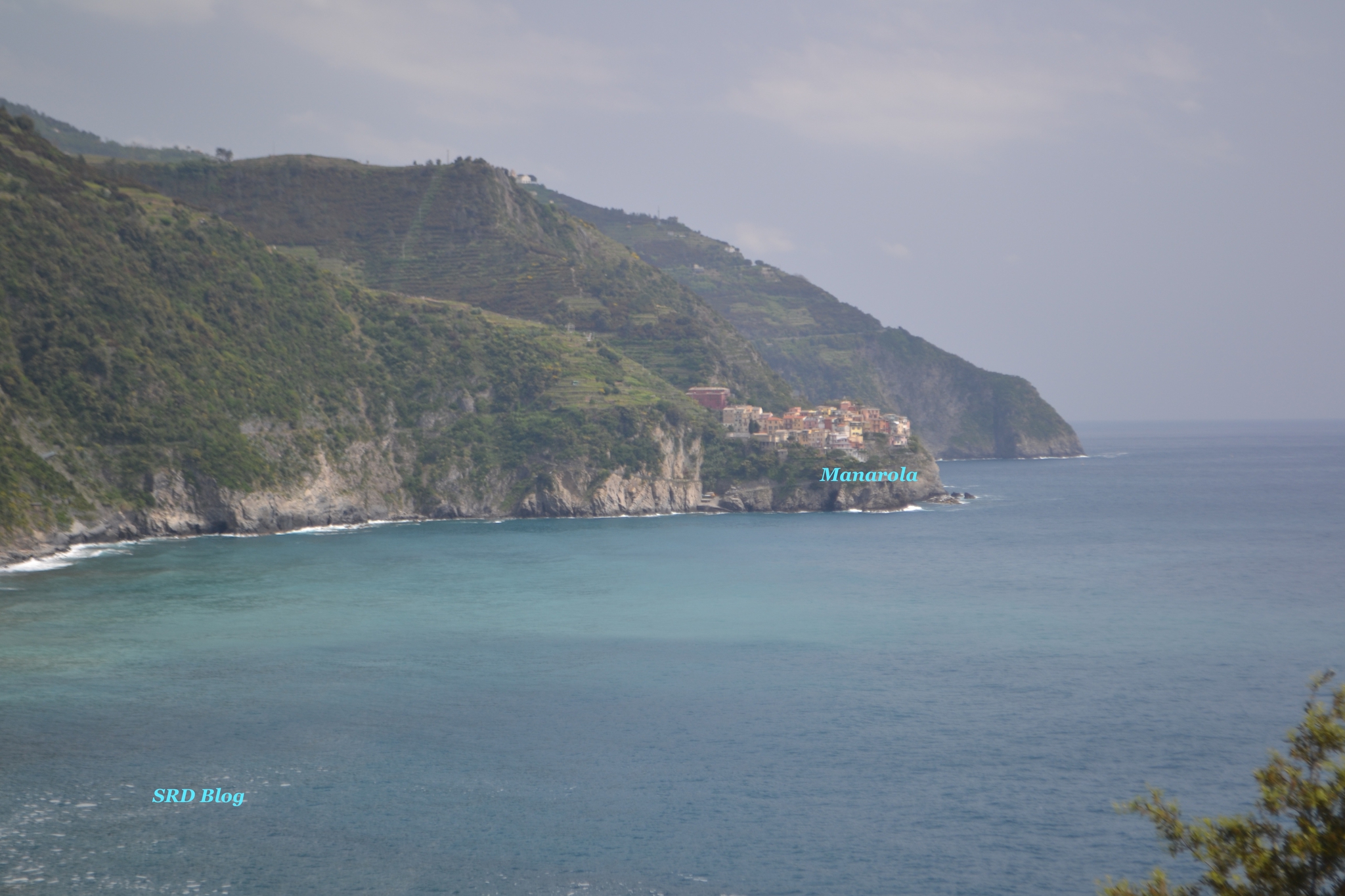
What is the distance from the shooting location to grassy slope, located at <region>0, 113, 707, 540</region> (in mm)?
69188

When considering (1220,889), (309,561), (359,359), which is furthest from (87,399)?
(1220,889)

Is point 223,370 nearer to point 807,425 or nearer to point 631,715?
point 807,425

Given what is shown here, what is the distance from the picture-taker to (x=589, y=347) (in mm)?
113562

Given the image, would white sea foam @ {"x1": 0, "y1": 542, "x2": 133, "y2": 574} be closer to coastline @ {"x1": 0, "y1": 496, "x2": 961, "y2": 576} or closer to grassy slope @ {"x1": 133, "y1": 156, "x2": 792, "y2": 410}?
coastline @ {"x1": 0, "y1": 496, "x2": 961, "y2": 576}

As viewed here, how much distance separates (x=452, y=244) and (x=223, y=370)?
50179 mm

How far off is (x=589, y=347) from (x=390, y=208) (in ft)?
118

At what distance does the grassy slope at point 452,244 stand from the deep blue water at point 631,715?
192ft

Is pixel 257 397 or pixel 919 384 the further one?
pixel 919 384

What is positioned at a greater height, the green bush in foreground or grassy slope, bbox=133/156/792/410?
grassy slope, bbox=133/156/792/410

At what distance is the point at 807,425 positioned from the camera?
11106cm

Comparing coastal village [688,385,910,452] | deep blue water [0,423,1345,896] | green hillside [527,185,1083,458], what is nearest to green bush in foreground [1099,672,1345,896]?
deep blue water [0,423,1345,896]

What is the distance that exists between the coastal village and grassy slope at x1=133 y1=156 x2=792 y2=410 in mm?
7032

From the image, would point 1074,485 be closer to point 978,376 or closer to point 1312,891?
point 978,376

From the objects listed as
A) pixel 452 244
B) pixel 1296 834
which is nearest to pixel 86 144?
pixel 452 244
